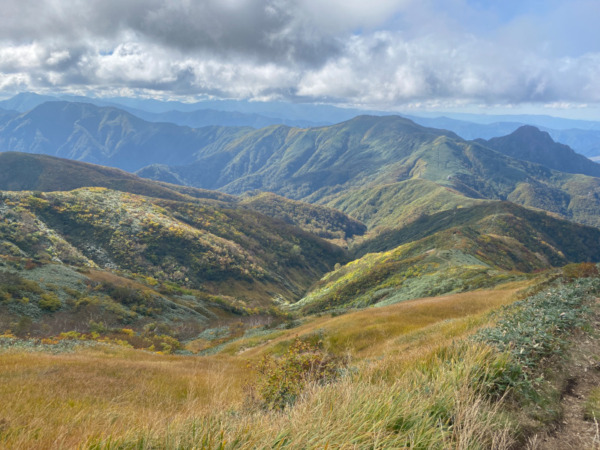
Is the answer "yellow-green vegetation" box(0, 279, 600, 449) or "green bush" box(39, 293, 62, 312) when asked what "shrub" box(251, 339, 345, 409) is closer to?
"yellow-green vegetation" box(0, 279, 600, 449)

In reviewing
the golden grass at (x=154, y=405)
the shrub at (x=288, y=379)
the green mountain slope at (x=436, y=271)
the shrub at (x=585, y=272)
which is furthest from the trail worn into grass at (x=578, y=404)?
the green mountain slope at (x=436, y=271)

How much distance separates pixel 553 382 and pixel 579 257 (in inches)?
10406

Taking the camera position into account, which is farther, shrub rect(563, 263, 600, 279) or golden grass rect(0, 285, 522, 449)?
shrub rect(563, 263, 600, 279)

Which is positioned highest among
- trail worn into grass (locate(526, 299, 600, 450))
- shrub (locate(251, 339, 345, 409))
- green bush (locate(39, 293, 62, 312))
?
trail worn into grass (locate(526, 299, 600, 450))

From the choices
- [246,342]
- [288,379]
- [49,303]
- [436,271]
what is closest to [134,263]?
[49,303]

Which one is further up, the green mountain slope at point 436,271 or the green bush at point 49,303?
the green bush at point 49,303

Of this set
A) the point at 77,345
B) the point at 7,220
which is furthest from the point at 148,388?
the point at 7,220

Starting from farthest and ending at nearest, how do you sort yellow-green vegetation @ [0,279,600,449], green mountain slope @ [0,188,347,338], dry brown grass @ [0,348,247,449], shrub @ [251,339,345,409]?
green mountain slope @ [0,188,347,338] → shrub @ [251,339,345,409] → dry brown grass @ [0,348,247,449] → yellow-green vegetation @ [0,279,600,449]

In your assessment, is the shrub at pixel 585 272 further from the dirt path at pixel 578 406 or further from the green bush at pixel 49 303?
the green bush at pixel 49 303

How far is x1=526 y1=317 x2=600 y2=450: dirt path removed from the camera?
13.3 feet

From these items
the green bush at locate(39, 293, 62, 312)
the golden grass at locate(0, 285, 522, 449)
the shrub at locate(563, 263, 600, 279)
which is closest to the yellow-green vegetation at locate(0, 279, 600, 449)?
the golden grass at locate(0, 285, 522, 449)

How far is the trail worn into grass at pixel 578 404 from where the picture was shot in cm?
405

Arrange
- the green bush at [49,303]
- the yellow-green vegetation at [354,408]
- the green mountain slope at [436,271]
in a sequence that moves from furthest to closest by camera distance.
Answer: the green mountain slope at [436,271]
the green bush at [49,303]
the yellow-green vegetation at [354,408]

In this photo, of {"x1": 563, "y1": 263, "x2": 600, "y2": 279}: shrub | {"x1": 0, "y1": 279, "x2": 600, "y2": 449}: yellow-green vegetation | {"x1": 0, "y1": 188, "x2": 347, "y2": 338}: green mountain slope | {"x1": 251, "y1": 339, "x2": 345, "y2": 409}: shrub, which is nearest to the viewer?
{"x1": 0, "y1": 279, "x2": 600, "y2": 449}: yellow-green vegetation
